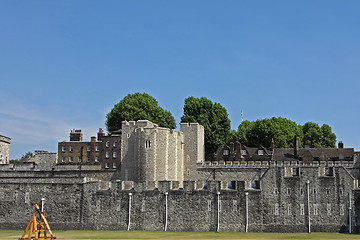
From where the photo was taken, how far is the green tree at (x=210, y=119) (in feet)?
281

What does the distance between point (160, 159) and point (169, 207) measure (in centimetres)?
1225

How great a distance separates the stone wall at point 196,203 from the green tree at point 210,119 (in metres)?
32.1

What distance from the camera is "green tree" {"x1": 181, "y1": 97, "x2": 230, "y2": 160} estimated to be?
281ft

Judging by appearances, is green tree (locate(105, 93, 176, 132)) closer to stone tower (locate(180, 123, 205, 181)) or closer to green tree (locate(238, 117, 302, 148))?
green tree (locate(238, 117, 302, 148))

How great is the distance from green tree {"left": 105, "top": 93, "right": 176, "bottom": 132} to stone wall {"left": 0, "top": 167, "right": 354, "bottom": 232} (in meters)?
31.8

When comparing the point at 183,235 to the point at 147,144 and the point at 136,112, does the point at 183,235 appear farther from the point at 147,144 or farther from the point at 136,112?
the point at 136,112

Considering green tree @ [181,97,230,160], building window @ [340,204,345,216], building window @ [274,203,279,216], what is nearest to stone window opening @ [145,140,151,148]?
building window @ [274,203,279,216]

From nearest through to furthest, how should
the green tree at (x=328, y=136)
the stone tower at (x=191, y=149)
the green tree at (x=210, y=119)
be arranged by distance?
the stone tower at (x=191, y=149) < the green tree at (x=210, y=119) < the green tree at (x=328, y=136)

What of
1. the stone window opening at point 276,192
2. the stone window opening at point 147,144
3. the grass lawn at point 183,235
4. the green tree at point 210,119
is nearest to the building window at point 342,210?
the grass lawn at point 183,235

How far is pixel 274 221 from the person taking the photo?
166ft

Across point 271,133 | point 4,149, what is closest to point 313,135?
point 271,133

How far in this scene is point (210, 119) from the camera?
3418 inches

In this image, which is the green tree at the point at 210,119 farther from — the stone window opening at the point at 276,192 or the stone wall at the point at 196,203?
the stone window opening at the point at 276,192

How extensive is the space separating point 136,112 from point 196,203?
36369mm
